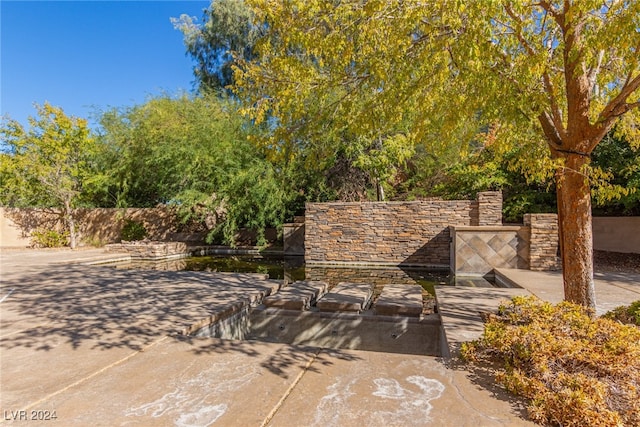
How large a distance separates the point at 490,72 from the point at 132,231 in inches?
592

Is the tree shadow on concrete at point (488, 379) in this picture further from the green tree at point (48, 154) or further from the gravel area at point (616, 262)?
the green tree at point (48, 154)

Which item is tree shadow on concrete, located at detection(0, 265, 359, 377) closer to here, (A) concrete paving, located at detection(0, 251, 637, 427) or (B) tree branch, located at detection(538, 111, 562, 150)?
(A) concrete paving, located at detection(0, 251, 637, 427)

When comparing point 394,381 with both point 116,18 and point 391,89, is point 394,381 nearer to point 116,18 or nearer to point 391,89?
point 391,89

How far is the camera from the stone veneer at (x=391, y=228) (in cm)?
968

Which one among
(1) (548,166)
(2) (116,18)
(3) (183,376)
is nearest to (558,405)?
Result: (3) (183,376)

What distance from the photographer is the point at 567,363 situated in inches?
89.7

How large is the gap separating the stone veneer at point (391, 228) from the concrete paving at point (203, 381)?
6.45 metres

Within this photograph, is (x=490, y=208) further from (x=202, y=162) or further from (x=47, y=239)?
(x=47, y=239)

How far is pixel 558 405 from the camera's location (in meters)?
1.91

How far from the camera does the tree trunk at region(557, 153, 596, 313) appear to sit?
3.23m

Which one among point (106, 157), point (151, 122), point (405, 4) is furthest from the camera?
point (106, 157)

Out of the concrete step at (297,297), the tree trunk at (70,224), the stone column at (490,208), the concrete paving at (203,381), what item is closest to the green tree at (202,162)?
the tree trunk at (70,224)

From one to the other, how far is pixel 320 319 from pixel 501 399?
8.39 feet

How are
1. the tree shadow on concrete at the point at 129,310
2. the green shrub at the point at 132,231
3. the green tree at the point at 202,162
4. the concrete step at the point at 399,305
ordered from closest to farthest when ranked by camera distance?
the tree shadow on concrete at the point at 129,310 → the concrete step at the point at 399,305 → the green tree at the point at 202,162 → the green shrub at the point at 132,231
